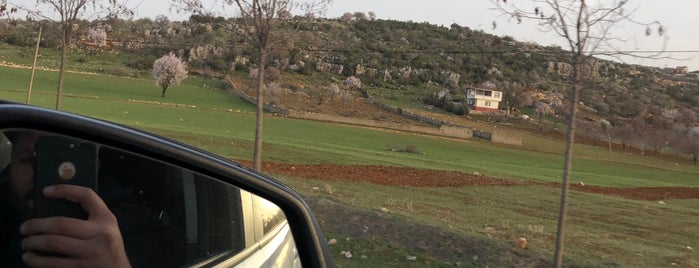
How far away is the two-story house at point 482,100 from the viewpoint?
99.4 m

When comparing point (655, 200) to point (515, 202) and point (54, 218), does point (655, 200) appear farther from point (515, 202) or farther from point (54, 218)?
point (54, 218)

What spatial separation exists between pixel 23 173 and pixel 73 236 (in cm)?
19

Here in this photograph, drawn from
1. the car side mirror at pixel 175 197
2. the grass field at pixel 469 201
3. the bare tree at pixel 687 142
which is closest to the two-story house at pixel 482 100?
the bare tree at pixel 687 142

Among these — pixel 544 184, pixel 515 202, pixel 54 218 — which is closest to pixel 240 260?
pixel 54 218

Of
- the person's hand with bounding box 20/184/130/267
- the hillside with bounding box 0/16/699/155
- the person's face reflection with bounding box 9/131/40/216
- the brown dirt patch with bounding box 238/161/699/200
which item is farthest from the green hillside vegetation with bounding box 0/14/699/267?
the person's face reflection with bounding box 9/131/40/216

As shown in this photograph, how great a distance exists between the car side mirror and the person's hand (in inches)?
1.5

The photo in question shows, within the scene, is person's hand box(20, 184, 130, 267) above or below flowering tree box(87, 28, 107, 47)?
below

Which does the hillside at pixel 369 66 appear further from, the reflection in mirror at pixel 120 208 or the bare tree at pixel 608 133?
the reflection in mirror at pixel 120 208

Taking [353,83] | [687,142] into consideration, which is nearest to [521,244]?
[687,142]

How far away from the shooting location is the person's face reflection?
1510 millimetres

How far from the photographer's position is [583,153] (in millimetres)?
69125

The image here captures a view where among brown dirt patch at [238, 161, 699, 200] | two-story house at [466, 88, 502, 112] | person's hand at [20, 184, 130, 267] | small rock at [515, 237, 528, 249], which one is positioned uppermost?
two-story house at [466, 88, 502, 112]

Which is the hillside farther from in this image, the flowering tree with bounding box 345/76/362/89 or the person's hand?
the person's hand

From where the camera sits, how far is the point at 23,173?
153 centimetres
